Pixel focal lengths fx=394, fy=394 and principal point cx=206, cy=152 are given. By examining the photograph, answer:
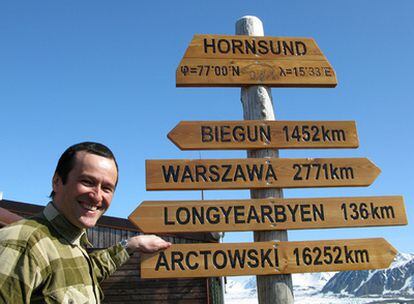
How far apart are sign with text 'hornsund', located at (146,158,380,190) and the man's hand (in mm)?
872

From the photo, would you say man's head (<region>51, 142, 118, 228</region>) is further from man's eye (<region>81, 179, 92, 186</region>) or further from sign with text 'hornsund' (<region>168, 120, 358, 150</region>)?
sign with text 'hornsund' (<region>168, 120, 358, 150</region>)

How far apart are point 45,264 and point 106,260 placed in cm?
106

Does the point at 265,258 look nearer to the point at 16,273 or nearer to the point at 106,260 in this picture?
the point at 106,260

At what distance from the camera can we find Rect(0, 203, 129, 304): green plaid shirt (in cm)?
179

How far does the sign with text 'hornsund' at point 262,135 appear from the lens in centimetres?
495

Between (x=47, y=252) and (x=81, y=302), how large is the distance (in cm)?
33

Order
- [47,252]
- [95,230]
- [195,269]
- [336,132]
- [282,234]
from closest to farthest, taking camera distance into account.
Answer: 1. [47,252]
2. [195,269]
3. [282,234]
4. [336,132]
5. [95,230]

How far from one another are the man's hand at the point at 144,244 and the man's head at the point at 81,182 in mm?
1140

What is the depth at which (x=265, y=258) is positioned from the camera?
15.1 ft

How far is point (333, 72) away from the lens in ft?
18.6

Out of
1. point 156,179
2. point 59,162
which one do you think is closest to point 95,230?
point 156,179

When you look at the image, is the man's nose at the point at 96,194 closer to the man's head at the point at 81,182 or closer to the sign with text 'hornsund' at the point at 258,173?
the man's head at the point at 81,182

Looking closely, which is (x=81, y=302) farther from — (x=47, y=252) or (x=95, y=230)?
(x=95, y=230)

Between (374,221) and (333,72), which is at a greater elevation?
(333,72)
